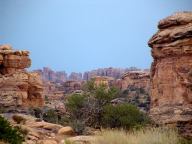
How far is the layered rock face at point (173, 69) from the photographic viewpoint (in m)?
20.4

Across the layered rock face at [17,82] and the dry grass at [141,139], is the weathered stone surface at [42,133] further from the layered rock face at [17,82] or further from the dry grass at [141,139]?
the layered rock face at [17,82]

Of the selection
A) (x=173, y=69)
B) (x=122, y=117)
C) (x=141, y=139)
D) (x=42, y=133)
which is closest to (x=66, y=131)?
(x=42, y=133)

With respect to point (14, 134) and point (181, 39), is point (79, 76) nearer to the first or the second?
point (181, 39)

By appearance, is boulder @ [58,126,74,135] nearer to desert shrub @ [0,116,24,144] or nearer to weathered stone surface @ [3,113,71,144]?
weathered stone surface @ [3,113,71,144]

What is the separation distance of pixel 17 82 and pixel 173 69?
45.9 ft

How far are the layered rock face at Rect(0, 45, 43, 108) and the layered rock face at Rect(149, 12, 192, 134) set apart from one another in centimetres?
1201

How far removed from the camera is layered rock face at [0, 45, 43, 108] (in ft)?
99.5

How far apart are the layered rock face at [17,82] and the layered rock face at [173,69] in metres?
12.0

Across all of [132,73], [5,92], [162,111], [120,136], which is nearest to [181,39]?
[162,111]

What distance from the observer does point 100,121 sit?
21.2 metres

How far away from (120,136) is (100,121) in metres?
11.7

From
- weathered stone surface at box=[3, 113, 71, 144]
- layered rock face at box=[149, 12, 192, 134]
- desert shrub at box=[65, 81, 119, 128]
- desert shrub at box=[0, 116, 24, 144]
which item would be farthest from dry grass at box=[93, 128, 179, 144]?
desert shrub at box=[65, 81, 119, 128]

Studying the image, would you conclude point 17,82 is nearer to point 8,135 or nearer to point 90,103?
point 90,103

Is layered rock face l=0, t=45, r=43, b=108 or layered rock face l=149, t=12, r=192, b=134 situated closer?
layered rock face l=149, t=12, r=192, b=134
